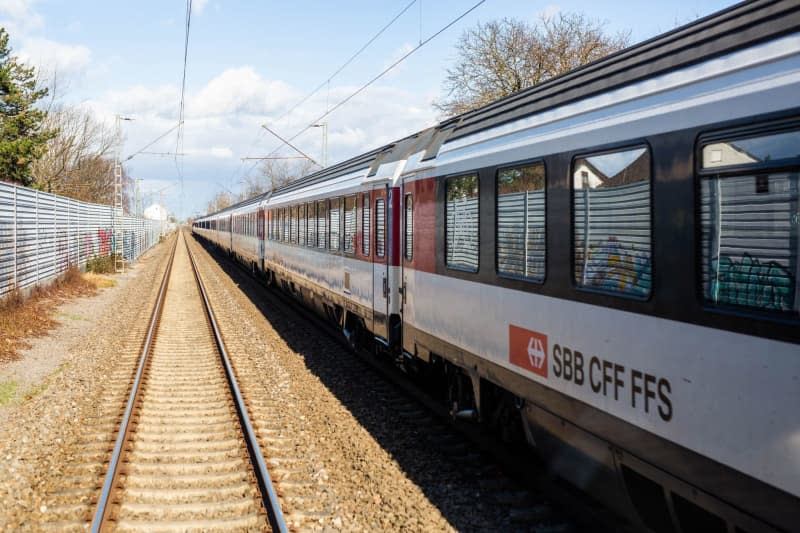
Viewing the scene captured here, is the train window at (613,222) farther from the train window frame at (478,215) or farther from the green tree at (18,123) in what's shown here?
the green tree at (18,123)

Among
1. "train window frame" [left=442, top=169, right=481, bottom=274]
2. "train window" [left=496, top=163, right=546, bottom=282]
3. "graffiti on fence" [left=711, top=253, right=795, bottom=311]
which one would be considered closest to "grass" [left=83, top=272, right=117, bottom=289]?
"train window frame" [left=442, top=169, right=481, bottom=274]

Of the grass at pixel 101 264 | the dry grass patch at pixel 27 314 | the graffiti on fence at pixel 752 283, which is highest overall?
the graffiti on fence at pixel 752 283

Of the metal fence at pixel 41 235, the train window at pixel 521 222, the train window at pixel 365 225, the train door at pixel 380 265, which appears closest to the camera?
the train window at pixel 521 222

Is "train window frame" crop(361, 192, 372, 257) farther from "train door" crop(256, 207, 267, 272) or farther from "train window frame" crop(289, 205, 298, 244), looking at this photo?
"train door" crop(256, 207, 267, 272)

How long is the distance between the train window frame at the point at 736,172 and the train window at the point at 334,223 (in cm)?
890

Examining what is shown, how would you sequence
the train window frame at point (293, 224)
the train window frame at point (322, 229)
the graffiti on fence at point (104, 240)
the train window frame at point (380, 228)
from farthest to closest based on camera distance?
the graffiti on fence at point (104, 240)
the train window frame at point (293, 224)
the train window frame at point (322, 229)
the train window frame at point (380, 228)

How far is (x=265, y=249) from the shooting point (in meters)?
23.0

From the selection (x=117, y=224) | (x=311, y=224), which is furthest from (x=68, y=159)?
(x=311, y=224)

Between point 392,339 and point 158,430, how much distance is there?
303cm

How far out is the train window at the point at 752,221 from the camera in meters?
3.09

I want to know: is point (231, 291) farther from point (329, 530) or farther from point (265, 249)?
point (329, 530)

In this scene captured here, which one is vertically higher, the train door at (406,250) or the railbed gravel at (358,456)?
the train door at (406,250)

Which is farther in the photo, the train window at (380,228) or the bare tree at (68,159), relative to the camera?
the bare tree at (68,159)

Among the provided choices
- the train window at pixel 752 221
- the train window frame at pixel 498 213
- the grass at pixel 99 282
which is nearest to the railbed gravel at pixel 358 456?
the train window frame at pixel 498 213
